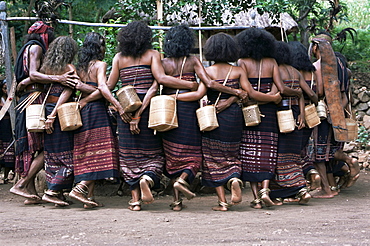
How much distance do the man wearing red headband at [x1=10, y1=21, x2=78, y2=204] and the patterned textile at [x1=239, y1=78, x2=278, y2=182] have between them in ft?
7.21

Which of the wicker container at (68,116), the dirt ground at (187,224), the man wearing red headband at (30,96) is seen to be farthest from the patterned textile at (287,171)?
the man wearing red headband at (30,96)

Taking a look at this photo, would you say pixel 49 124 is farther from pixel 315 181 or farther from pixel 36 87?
pixel 315 181

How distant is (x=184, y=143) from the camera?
5.69 metres

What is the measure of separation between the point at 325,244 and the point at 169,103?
232 centimetres

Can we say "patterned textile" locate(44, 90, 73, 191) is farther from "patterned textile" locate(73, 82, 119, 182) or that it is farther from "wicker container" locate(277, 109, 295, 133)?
"wicker container" locate(277, 109, 295, 133)

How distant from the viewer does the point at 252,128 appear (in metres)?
5.93

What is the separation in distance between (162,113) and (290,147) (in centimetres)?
174

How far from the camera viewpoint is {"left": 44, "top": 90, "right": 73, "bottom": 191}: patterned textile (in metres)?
5.92

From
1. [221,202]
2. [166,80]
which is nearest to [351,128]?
[221,202]

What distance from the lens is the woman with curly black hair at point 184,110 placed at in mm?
5676

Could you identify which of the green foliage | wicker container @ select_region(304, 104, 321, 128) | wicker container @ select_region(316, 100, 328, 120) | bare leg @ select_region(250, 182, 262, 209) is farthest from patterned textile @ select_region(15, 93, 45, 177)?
the green foliage

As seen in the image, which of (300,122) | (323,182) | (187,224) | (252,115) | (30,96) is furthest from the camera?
(323,182)

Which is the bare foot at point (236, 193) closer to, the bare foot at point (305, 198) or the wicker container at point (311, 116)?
the bare foot at point (305, 198)

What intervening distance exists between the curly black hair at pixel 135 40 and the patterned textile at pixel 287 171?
1.86 metres
